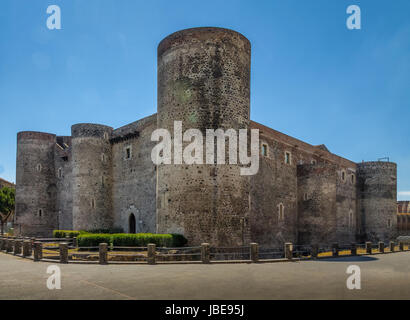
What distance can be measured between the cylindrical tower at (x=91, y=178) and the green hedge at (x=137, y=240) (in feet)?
28.3

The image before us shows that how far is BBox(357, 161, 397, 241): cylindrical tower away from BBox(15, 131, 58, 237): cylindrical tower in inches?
1304

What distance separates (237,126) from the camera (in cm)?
1978

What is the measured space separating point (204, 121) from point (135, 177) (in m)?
11.2

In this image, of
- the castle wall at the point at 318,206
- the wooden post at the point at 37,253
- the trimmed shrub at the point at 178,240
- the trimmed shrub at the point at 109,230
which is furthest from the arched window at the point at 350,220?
the wooden post at the point at 37,253

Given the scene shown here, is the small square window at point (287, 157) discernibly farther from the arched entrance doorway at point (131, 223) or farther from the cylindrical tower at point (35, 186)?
the cylindrical tower at point (35, 186)

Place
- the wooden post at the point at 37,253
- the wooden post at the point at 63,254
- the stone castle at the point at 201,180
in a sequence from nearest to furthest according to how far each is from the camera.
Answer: the wooden post at the point at 63,254, the wooden post at the point at 37,253, the stone castle at the point at 201,180

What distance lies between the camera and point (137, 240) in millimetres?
19281

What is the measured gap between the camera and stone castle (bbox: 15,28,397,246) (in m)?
19.1

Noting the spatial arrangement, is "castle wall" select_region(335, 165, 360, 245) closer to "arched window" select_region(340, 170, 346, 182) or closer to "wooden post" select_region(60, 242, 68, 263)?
"arched window" select_region(340, 170, 346, 182)

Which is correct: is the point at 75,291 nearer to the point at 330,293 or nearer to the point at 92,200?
the point at 330,293

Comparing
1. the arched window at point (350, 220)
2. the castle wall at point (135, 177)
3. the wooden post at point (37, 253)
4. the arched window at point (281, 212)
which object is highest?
the castle wall at point (135, 177)

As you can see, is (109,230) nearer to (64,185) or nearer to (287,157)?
(64,185)

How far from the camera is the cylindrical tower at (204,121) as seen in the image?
18.8m
